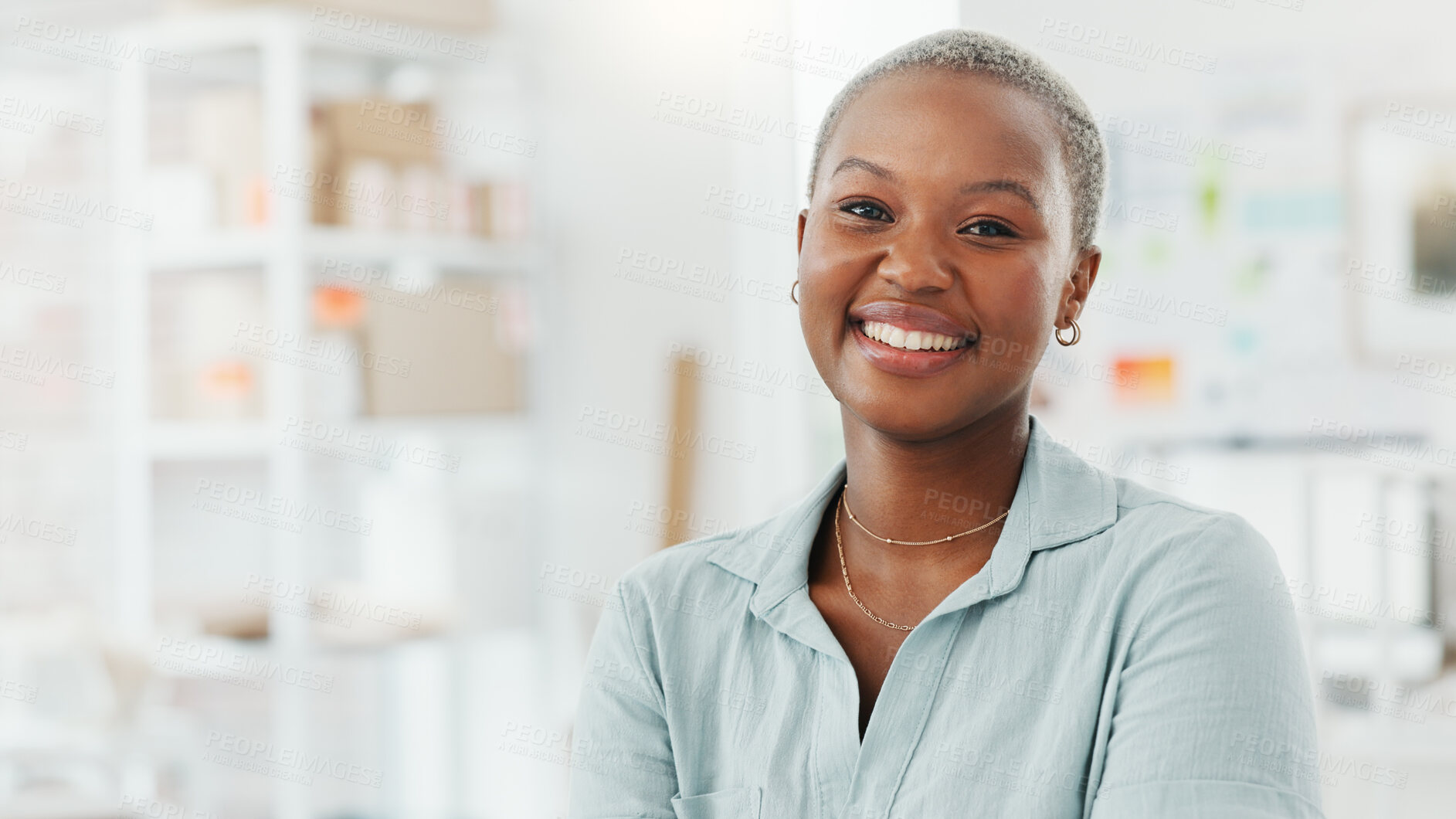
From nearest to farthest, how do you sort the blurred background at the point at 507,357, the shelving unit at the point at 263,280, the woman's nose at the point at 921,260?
Answer: the woman's nose at the point at 921,260 < the blurred background at the point at 507,357 < the shelving unit at the point at 263,280

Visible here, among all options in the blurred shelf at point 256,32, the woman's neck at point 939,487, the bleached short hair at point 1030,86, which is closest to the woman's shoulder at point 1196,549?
the woman's neck at point 939,487

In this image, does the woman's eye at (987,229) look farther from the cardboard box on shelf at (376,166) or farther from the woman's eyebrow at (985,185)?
the cardboard box on shelf at (376,166)

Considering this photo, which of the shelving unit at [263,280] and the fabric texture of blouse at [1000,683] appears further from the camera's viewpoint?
Answer: the shelving unit at [263,280]

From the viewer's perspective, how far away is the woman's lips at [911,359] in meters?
A: 0.83

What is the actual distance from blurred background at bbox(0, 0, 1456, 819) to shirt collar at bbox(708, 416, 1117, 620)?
5.10 feet

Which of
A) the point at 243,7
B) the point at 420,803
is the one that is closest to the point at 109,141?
the point at 243,7

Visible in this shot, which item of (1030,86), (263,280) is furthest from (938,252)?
(263,280)

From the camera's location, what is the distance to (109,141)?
3244 mm

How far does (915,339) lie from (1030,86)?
0.19 metres

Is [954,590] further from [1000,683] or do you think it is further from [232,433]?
[232,433]

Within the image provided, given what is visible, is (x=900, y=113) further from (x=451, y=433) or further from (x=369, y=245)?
(x=451, y=433)

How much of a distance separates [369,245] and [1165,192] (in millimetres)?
1802

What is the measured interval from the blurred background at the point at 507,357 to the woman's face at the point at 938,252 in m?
1.53

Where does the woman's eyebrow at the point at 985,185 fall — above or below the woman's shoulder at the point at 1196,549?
above
